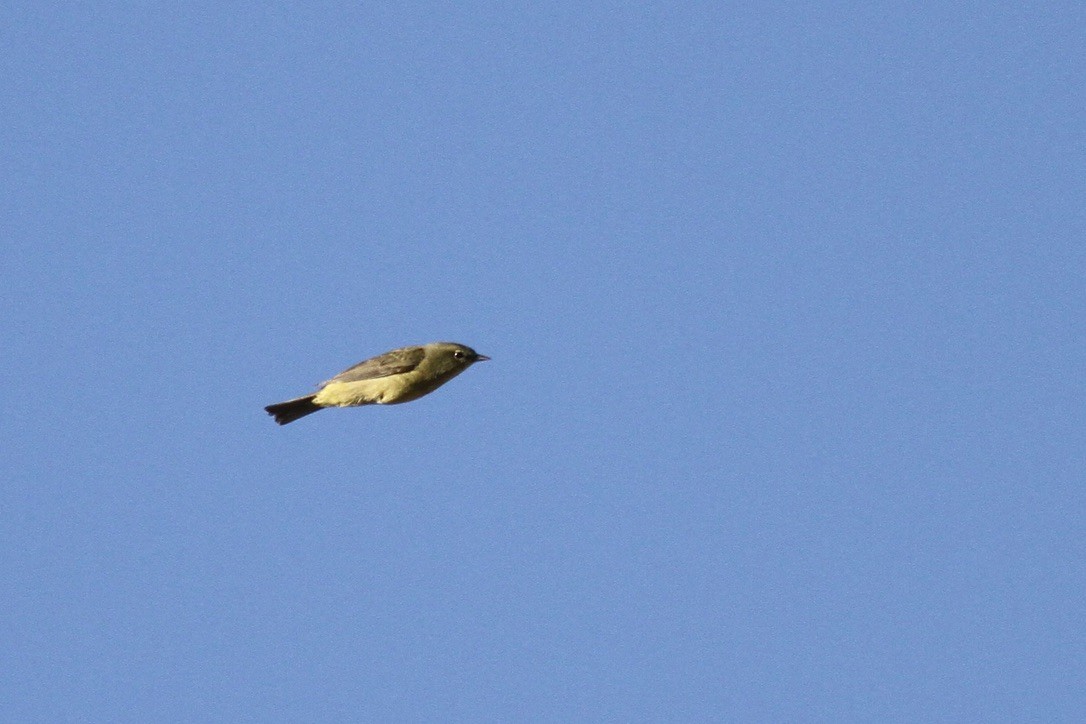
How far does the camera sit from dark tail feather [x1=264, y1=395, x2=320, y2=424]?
20.1m

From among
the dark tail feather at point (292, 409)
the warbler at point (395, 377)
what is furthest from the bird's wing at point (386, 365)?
the dark tail feather at point (292, 409)

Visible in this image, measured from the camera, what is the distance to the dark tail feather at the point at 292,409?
20.1 m

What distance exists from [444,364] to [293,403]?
1.90m

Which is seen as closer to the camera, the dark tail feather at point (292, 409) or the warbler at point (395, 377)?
the warbler at point (395, 377)

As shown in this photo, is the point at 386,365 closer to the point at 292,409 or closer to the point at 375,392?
the point at 375,392

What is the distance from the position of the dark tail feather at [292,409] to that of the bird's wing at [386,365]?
0.50 metres

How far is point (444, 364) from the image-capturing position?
1981 centimetres

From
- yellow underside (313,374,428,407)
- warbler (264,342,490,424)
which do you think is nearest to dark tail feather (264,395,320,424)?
warbler (264,342,490,424)

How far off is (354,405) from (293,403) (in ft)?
2.66

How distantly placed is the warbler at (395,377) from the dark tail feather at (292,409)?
0.5 inches

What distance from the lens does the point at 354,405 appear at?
19.9 metres

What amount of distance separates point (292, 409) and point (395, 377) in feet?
4.90

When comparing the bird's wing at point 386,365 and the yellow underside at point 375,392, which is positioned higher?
the bird's wing at point 386,365

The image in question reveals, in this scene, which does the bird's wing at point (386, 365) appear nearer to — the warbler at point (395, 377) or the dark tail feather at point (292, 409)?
the warbler at point (395, 377)
